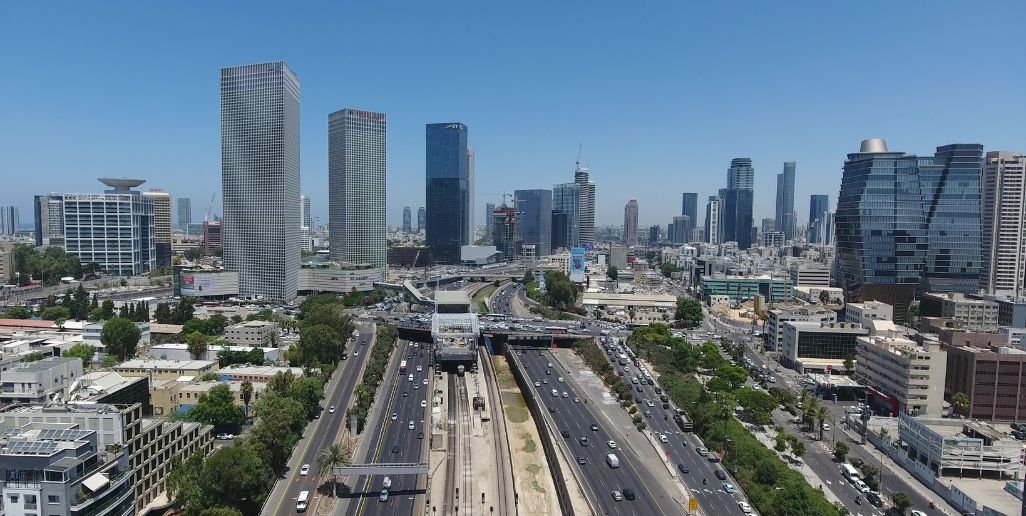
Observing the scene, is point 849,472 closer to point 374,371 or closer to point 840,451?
point 840,451

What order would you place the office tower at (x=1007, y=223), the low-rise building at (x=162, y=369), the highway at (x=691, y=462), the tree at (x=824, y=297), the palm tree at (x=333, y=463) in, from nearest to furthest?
the highway at (x=691, y=462)
the palm tree at (x=333, y=463)
the low-rise building at (x=162, y=369)
the office tower at (x=1007, y=223)
the tree at (x=824, y=297)

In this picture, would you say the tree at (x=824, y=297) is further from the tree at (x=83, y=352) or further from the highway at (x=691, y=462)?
the tree at (x=83, y=352)

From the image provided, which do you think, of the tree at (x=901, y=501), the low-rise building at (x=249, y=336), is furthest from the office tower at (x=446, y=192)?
the tree at (x=901, y=501)

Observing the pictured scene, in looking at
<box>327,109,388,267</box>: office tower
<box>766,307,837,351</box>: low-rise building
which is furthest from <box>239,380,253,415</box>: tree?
<box>327,109,388,267</box>: office tower

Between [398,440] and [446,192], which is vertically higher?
[446,192]

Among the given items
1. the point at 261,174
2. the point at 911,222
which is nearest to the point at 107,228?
the point at 261,174

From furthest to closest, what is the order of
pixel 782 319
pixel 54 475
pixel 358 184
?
pixel 358 184 < pixel 782 319 < pixel 54 475
